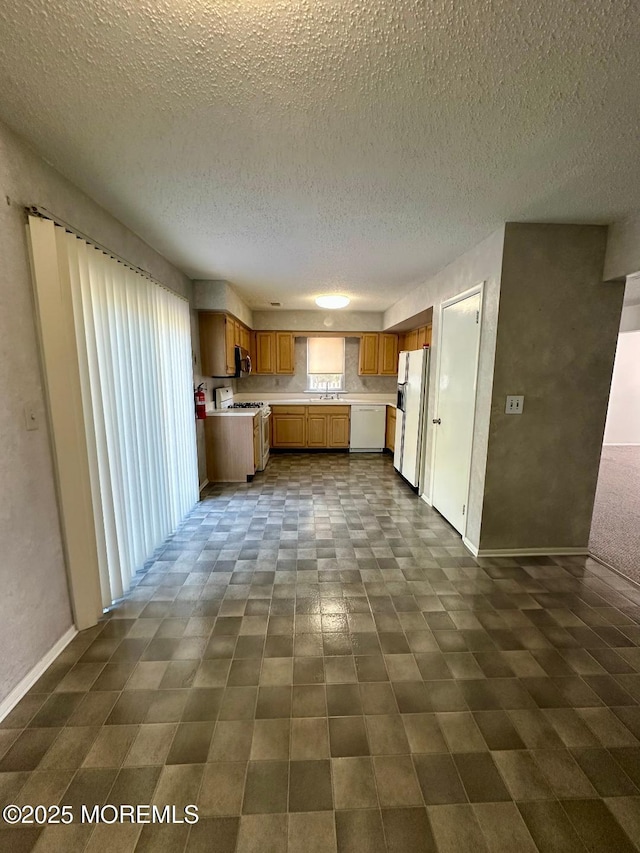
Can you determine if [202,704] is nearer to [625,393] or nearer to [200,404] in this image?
[200,404]

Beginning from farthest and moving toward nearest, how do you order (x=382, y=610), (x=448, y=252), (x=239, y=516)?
(x=239, y=516), (x=448, y=252), (x=382, y=610)

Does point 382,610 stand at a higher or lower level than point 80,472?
lower

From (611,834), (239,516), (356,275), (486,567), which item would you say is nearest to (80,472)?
(239,516)

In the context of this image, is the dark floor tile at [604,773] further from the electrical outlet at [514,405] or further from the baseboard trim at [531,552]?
the electrical outlet at [514,405]

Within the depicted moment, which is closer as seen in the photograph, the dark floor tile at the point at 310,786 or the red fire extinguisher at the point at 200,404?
the dark floor tile at the point at 310,786

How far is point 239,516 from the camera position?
3.51 m

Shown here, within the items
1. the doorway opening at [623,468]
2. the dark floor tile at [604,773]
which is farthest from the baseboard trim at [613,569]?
the dark floor tile at [604,773]

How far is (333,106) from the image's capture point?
4.35 feet

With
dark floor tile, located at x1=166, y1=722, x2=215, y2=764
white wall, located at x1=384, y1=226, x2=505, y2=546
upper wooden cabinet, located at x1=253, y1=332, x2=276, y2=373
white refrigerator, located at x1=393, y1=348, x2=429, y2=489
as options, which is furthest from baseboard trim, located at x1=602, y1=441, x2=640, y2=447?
dark floor tile, located at x1=166, y1=722, x2=215, y2=764

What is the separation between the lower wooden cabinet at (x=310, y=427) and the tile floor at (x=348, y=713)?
142 inches

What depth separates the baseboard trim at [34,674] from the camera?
1.48 meters

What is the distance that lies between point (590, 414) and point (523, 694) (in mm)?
2018

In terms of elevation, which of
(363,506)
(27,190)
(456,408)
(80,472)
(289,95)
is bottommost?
(363,506)

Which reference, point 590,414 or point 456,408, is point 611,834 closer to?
point 590,414
